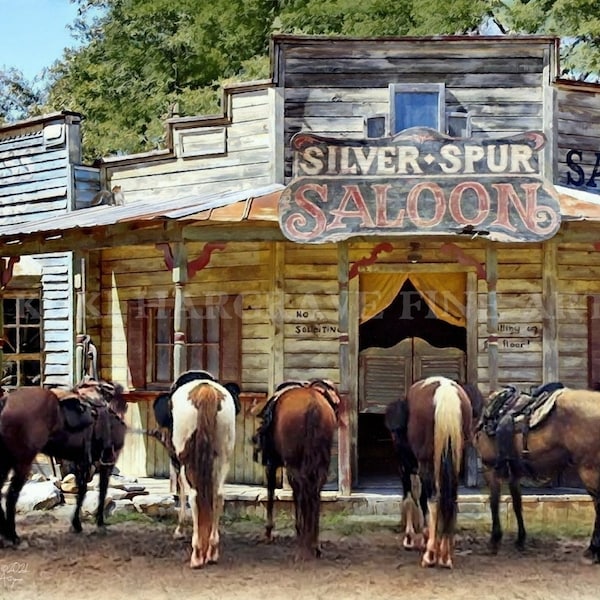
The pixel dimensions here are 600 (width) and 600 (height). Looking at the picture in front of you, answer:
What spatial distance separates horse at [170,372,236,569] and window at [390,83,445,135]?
4924 mm

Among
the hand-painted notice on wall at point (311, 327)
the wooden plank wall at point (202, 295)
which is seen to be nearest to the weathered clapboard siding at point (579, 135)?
the hand-painted notice on wall at point (311, 327)

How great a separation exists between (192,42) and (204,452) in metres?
20.3

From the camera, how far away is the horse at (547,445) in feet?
25.0

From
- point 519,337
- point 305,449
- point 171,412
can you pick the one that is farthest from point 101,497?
point 519,337

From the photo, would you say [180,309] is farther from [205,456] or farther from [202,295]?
[202,295]

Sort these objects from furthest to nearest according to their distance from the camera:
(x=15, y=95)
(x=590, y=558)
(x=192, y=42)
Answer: (x=15, y=95) → (x=192, y=42) → (x=590, y=558)

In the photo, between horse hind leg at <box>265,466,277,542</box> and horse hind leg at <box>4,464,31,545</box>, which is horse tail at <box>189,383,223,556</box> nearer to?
horse hind leg at <box>265,466,277,542</box>

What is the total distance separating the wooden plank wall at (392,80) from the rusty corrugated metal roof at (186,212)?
3.75ft

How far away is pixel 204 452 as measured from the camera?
7.46 metres

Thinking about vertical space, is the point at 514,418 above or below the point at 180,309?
below

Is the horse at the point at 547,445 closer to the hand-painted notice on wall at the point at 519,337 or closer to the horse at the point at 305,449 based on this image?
the horse at the point at 305,449

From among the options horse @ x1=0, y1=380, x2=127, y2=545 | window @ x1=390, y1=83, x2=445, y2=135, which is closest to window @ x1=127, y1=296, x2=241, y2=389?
horse @ x1=0, y1=380, x2=127, y2=545
